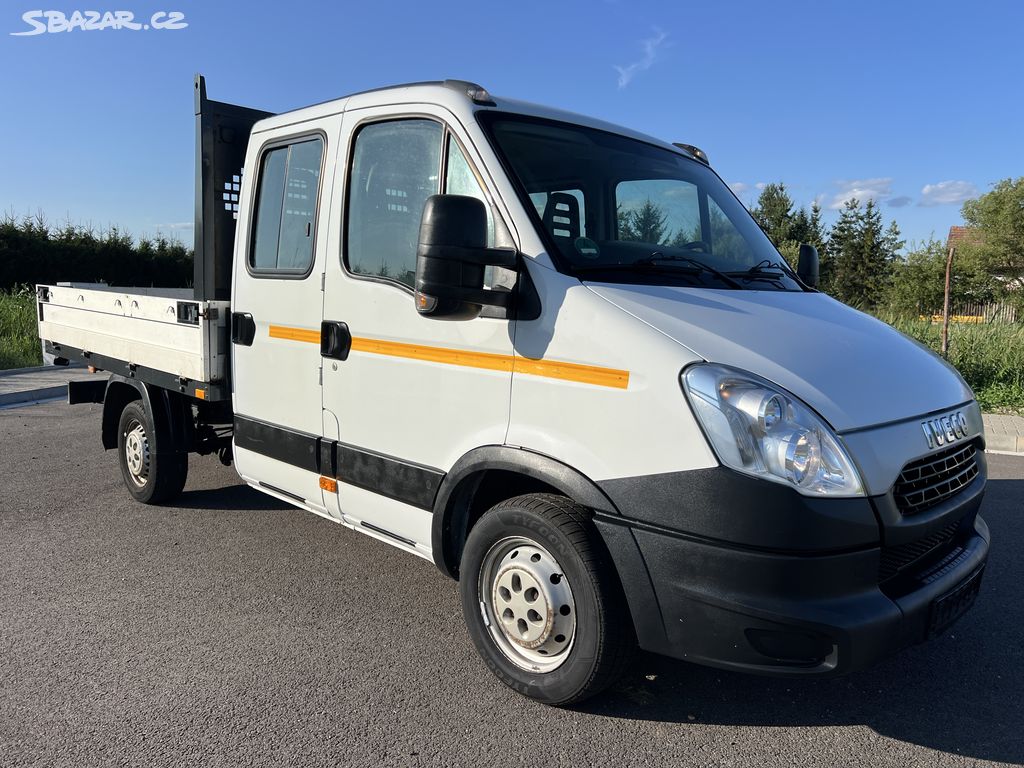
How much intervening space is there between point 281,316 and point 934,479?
310 centimetres

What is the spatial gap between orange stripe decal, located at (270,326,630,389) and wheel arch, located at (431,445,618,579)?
308 millimetres

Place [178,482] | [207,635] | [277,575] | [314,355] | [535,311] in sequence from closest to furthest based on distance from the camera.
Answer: [535,311] < [207,635] < [314,355] < [277,575] < [178,482]

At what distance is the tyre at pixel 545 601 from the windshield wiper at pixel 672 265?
943mm

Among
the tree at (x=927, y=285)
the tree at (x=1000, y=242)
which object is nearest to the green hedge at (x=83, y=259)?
the tree at (x=927, y=285)

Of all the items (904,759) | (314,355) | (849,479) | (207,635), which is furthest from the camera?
(314,355)

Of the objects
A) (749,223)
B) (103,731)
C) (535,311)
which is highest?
(749,223)

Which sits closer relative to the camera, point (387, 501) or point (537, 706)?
point (537, 706)

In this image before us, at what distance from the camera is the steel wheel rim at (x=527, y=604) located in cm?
297

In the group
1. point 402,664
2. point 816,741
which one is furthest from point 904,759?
point 402,664

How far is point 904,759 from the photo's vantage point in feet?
9.16

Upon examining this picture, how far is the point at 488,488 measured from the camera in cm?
340

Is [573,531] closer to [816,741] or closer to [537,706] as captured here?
[537,706]

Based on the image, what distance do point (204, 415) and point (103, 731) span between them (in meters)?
2.63

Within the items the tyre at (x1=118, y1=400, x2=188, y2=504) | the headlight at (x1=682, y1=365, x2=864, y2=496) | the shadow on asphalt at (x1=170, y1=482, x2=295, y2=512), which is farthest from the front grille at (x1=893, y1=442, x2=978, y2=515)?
the tyre at (x1=118, y1=400, x2=188, y2=504)
